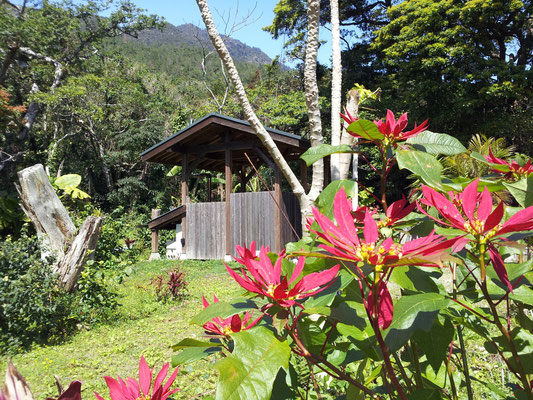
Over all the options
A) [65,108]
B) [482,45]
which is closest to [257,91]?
[65,108]

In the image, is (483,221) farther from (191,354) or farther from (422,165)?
(191,354)

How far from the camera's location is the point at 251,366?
1.38 feet

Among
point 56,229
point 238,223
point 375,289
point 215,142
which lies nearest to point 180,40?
point 215,142

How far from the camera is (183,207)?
10.6 metres

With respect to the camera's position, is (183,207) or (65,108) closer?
(183,207)

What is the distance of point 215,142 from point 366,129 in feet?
32.9

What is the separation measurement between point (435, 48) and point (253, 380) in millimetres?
15814

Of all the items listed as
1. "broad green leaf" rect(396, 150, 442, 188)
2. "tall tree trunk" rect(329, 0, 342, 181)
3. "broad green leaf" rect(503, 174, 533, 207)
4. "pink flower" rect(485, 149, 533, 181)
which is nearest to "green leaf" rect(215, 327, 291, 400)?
"broad green leaf" rect(396, 150, 442, 188)

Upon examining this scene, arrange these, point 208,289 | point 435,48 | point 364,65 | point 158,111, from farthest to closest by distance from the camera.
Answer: point 158,111 < point 364,65 < point 435,48 < point 208,289

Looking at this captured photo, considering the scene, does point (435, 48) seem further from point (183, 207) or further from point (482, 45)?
point (183, 207)

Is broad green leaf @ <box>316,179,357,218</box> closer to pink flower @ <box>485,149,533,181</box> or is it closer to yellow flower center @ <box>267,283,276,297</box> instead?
yellow flower center @ <box>267,283,276,297</box>

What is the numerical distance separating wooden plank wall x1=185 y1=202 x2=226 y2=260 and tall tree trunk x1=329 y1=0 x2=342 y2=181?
747cm

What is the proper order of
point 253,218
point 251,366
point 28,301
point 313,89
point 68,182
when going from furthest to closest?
1. point 68,182
2. point 253,218
3. point 28,301
4. point 313,89
5. point 251,366

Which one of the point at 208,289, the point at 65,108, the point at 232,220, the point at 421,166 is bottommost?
the point at 208,289
